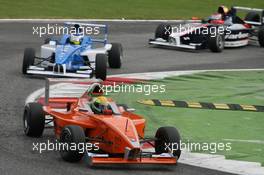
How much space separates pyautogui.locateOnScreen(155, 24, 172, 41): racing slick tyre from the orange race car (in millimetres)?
13967

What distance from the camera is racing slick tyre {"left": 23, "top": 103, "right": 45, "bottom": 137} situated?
557 inches

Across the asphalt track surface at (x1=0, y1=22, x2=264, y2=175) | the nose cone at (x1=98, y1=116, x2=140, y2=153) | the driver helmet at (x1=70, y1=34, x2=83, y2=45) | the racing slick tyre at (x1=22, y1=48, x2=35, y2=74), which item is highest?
the driver helmet at (x1=70, y1=34, x2=83, y2=45)

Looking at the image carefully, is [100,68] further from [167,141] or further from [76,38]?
[167,141]

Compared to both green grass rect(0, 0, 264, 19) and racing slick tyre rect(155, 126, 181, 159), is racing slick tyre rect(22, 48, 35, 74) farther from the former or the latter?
green grass rect(0, 0, 264, 19)

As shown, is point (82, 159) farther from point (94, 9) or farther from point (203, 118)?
point (94, 9)

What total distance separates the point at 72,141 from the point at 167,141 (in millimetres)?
1462

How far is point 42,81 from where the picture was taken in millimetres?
20734

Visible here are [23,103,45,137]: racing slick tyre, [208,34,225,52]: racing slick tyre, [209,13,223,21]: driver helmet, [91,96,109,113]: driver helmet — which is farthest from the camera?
[209,13,223,21]: driver helmet

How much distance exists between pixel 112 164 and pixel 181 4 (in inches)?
1145

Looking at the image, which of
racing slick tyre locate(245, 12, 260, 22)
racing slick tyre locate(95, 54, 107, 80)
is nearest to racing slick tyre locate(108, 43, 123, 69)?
racing slick tyre locate(95, 54, 107, 80)

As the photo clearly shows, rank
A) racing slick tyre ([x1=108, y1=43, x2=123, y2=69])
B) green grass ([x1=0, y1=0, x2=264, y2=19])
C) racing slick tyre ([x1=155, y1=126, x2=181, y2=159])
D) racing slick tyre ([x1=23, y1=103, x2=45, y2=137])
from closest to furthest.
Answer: racing slick tyre ([x1=155, y1=126, x2=181, y2=159]), racing slick tyre ([x1=23, y1=103, x2=45, y2=137]), racing slick tyre ([x1=108, y1=43, x2=123, y2=69]), green grass ([x1=0, y1=0, x2=264, y2=19])

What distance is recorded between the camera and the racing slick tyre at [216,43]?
90.4ft

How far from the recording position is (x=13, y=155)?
13.2 meters

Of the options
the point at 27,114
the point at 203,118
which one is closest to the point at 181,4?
the point at 203,118
